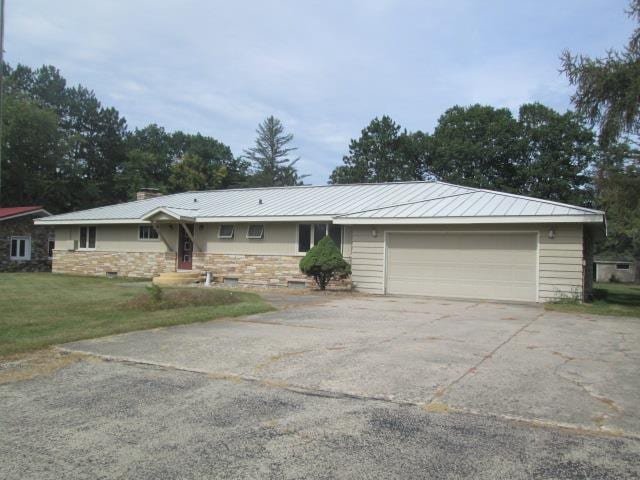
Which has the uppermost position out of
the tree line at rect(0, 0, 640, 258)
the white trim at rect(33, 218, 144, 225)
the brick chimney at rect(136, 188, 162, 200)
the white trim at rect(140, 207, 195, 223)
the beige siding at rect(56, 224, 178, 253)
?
the tree line at rect(0, 0, 640, 258)

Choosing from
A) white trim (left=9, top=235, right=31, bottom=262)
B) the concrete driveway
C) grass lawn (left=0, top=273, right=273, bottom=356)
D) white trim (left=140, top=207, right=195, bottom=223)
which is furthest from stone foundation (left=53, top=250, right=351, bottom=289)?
the concrete driveway

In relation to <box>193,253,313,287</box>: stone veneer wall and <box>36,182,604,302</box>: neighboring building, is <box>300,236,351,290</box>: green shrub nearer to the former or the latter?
<box>36,182,604,302</box>: neighboring building

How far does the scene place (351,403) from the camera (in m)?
4.64

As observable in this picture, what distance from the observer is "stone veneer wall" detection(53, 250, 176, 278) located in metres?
21.4

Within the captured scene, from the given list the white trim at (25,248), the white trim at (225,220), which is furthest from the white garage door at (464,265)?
the white trim at (25,248)

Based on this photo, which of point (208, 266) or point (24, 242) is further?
point (24, 242)

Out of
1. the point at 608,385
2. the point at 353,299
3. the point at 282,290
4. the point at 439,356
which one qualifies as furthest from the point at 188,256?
the point at 608,385

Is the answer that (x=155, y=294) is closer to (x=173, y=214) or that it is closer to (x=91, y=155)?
(x=173, y=214)

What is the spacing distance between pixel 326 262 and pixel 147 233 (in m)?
9.93

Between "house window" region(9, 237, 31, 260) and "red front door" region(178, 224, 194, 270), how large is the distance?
12867 millimetres

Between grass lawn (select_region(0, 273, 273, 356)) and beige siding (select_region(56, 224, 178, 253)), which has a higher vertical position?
beige siding (select_region(56, 224, 178, 253))

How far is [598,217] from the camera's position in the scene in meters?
12.8

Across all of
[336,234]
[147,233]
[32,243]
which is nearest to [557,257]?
[336,234]

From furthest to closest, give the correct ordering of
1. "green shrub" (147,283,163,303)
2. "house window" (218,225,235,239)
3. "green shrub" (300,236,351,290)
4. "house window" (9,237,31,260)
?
"house window" (9,237,31,260) → "house window" (218,225,235,239) → "green shrub" (300,236,351,290) → "green shrub" (147,283,163,303)
